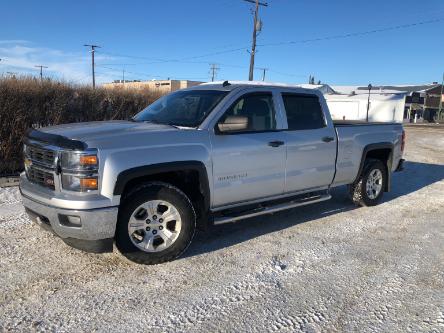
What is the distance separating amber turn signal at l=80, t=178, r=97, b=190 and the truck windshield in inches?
51.4

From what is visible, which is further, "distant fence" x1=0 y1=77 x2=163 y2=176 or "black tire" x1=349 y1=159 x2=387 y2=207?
"distant fence" x1=0 y1=77 x2=163 y2=176

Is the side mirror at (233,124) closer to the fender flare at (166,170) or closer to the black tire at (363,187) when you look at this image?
the fender flare at (166,170)

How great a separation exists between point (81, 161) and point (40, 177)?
0.68 metres

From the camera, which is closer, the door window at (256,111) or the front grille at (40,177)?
the front grille at (40,177)

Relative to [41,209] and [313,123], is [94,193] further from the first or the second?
[313,123]

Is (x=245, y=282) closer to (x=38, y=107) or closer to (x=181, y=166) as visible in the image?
(x=181, y=166)

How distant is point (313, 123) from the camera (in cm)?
581

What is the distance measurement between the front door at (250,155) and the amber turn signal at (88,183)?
4.26 ft

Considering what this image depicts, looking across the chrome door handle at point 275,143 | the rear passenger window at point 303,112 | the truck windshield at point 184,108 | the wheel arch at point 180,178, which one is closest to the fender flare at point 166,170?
the wheel arch at point 180,178

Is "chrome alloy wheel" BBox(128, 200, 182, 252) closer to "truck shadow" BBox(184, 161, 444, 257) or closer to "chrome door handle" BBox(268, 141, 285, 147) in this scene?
"truck shadow" BBox(184, 161, 444, 257)

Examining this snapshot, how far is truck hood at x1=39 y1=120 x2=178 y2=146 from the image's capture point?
392 centimetres

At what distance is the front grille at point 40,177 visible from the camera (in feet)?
13.1

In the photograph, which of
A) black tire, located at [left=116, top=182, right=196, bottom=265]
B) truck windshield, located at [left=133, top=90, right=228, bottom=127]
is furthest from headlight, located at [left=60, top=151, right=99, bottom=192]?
truck windshield, located at [left=133, top=90, right=228, bottom=127]

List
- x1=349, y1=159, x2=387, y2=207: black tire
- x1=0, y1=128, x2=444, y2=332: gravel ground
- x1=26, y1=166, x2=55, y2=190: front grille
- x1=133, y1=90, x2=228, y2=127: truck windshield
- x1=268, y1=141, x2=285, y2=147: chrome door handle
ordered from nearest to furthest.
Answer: x1=0, y1=128, x2=444, y2=332: gravel ground < x1=26, y1=166, x2=55, y2=190: front grille < x1=133, y1=90, x2=228, y2=127: truck windshield < x1=268, y1=141, x2=285, y2=147: chrome door handle < x1=349, y1=159, x2=387, y2=207: black tire
